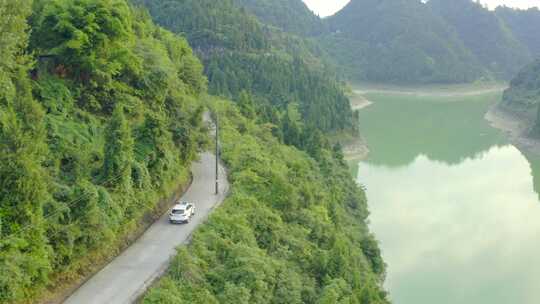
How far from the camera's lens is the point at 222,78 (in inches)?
3187

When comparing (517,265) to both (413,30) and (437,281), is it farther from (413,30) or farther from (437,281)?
(413,30)

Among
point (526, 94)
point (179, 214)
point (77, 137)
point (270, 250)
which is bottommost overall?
point (270, 250)

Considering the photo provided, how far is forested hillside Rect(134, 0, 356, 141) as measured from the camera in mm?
82688

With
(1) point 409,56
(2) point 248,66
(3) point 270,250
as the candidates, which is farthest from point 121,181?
(1) point 409,56

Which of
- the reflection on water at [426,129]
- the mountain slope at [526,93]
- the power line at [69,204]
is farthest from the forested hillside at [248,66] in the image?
the power line at [69,204]

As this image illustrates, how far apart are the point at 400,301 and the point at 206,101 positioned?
2284cm

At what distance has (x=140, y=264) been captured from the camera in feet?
74.6

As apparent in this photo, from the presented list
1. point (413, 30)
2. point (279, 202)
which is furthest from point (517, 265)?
point (413, 30)

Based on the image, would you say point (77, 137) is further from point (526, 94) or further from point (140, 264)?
point (526, 94)

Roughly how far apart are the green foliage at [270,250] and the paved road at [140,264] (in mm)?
883

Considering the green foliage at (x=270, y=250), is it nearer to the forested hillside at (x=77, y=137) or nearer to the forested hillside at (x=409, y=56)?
the forested hillside at (x=77, y=137)

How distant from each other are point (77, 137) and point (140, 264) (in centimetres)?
642

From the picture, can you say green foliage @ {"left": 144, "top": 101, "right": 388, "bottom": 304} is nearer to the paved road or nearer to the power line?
the paved road

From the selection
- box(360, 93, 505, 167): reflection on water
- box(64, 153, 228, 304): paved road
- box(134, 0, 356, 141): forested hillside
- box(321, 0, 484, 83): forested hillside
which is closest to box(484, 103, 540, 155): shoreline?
box(360, 93, 505, 167): reflection on water
